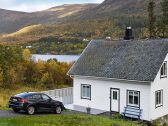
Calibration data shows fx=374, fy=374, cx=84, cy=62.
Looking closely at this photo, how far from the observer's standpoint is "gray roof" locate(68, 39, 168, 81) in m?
33.3

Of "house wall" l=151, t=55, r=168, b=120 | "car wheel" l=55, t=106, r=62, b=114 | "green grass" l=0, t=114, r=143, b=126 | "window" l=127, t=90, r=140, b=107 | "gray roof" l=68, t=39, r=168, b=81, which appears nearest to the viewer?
"green grass" l=0, t=114, r=143, b=126

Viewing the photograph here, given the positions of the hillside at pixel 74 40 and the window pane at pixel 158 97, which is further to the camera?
the hillside at pixel 74 40

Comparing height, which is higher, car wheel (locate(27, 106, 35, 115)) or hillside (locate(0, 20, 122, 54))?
hillside (locate(0, 20, 122, 54))

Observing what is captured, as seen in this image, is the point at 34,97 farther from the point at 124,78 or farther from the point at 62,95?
the point at 62,95

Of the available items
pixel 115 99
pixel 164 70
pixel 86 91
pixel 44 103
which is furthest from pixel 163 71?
pixel 44 103

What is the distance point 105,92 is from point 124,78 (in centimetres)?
287

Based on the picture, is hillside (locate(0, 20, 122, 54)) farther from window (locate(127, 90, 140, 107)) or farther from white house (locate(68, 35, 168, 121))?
window (locate(127, 90, 140, 107))

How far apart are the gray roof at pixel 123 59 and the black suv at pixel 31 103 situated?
6.95 m

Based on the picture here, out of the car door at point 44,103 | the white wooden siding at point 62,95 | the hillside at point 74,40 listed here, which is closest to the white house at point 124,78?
the white wooden siding at point 62,95

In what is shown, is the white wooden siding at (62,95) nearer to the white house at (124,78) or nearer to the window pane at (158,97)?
the white house at (124,78)

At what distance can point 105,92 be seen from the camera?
35.3 metres

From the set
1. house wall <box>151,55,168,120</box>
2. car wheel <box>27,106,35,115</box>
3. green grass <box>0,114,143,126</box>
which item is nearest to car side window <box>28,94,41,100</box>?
car wheel <box>27,106,35,115</box>

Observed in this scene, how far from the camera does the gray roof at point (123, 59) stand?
33281 millimetres

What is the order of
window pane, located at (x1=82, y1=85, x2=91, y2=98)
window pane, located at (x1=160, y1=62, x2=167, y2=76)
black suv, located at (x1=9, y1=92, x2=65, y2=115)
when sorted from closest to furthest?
black suv, located at (x1=9, y1=92, x2=65, y2=115) → window pane, located at (x1=160, y1=62, x2=167, y2=76) → window pane, located at (x1=82, y1=85, x2=91, y2=98)
